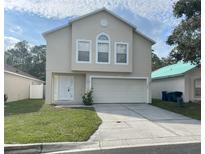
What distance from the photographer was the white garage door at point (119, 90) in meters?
19.4

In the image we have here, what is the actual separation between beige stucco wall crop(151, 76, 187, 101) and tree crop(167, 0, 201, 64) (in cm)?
536

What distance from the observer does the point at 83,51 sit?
61.5 ft

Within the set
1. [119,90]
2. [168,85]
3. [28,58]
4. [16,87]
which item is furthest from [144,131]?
[28,58]

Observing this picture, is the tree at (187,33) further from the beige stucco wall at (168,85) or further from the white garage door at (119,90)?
the beige stucco wall at (168,85)

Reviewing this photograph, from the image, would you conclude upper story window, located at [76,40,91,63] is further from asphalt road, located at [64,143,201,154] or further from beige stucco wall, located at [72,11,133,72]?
asphalt road, located at [64,143,201,154]

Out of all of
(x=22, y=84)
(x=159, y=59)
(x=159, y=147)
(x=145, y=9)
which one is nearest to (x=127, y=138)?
(x=159, y=147)

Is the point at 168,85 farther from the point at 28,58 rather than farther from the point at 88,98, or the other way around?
the point at 28,58

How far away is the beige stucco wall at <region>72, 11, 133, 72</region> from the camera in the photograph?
18656 millimetres

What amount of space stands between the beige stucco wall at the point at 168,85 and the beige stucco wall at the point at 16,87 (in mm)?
14704

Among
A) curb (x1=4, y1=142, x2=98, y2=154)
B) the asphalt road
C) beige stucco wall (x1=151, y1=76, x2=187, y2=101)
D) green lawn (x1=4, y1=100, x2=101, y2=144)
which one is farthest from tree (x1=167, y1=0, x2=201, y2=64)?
curb (x1=4, y1=142, x2=98, y2=154)

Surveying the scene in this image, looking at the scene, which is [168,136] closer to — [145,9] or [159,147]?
[159,147]

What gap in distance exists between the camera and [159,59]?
4588 centimetres
